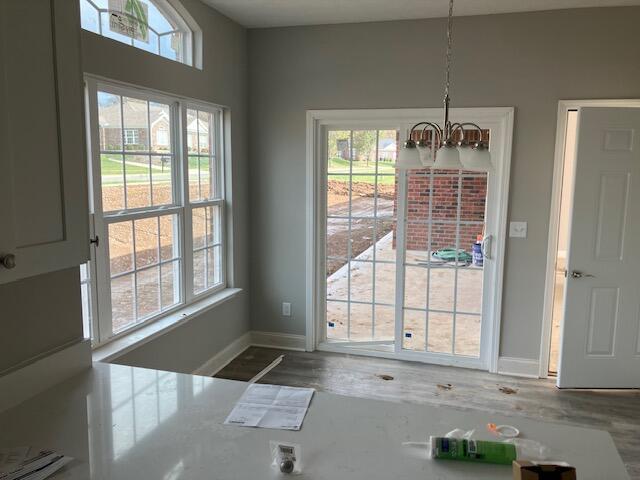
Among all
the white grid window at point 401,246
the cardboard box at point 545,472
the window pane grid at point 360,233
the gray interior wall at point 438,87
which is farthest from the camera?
the window pane grid at point 360,233

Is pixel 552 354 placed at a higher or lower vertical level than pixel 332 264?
lower

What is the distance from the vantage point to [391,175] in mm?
4191

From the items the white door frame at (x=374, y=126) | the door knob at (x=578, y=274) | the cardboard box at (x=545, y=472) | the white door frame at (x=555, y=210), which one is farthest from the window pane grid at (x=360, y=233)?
the cardboard box at (x=545, y=472)

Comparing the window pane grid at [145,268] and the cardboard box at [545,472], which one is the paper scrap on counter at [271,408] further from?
the window pane grid at [145,268]

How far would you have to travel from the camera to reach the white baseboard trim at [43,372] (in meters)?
1.64

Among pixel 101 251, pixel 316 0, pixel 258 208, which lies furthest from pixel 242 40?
pixel 101 251

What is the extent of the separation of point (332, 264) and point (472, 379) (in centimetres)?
149

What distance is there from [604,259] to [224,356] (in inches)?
120

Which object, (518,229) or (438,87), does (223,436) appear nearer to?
(518,229)

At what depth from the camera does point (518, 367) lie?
4047mm

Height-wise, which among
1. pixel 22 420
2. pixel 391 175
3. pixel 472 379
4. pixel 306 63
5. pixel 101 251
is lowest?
pixel 472 379

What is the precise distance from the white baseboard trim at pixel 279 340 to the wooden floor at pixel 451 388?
0.13 meters

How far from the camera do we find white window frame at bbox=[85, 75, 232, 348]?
2734 millimetres

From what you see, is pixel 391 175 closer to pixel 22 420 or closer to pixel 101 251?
pixel 101 251
